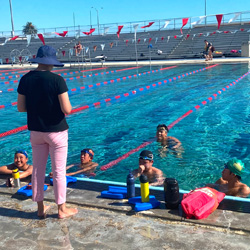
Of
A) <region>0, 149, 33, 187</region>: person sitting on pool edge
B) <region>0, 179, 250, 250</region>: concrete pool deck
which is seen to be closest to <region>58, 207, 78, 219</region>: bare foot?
<region>0, 179, 250, 250</region>: concrete pool deck

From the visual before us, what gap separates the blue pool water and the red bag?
1627mm

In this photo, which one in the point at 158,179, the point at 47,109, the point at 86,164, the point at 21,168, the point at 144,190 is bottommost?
the point at 158,179

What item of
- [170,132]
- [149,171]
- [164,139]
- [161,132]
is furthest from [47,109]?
[170,132]

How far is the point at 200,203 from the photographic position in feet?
10.6

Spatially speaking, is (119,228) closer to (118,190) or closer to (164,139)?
(118,190)

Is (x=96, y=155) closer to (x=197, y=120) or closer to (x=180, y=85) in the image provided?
(x=197, y=120)

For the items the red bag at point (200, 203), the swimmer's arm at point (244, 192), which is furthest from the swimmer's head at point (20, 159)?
the swimmer's arm at point (244, 192)

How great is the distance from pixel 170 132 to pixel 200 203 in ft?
15.2

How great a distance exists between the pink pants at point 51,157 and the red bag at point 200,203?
48.9 inches

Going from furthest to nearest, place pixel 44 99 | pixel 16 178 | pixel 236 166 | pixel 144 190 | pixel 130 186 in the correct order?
pixel 16 178, pixel 236 166, pixel 130 186, pixel 144 190, pixel 44 99

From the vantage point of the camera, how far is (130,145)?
7.01m

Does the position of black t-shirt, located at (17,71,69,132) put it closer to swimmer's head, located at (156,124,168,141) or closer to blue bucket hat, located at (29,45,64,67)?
blue bucket hat, located at (29,45,64,67)

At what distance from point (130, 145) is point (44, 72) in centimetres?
419

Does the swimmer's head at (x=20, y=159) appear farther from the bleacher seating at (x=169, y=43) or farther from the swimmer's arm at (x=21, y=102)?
the bleacher seating at (x=169, y=43)
